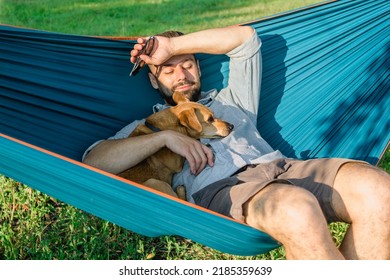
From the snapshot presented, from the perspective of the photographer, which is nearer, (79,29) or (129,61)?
(129,61)

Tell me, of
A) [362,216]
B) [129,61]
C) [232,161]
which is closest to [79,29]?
[129,61]

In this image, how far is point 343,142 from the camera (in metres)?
3.03

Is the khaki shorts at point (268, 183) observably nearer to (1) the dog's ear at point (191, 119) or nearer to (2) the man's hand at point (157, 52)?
(1) the dog's ear at point (191, 119)

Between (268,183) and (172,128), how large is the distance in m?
0.67

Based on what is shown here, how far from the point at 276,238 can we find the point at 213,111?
870 millimetres

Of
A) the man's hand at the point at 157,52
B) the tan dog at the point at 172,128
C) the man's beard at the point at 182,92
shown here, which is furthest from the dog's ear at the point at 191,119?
the man's hand at the point at 157,52

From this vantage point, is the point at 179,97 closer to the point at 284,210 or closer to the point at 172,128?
the point at 172,128

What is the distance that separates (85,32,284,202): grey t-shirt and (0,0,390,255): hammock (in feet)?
0.53

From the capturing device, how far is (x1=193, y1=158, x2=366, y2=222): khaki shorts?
7.53 ft

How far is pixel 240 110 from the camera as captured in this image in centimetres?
285

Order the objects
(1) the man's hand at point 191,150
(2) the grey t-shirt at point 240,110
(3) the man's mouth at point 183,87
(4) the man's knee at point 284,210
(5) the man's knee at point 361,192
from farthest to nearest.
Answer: (3) the man's mouth at point 183,87 < (2) the grey t-shirt at point 240,110 < (1) the man's hand at point 191,150 < (5) the man's knee at point 361,192 < (4) the man's knee at point 284,210

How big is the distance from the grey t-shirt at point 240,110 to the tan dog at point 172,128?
0.04 meters

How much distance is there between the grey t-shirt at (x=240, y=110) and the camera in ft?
8.60
